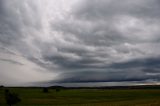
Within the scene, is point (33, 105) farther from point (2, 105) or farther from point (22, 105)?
point (2, 105)

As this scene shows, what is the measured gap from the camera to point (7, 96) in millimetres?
65250

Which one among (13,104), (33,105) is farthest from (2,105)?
(33,105)

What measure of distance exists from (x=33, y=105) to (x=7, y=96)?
23.7 feet

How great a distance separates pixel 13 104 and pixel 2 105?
3511mm

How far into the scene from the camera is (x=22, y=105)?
68.7 metres

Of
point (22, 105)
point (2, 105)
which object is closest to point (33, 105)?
point (22, 105)

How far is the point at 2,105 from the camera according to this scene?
6844cm

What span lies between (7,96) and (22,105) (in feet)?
18.1

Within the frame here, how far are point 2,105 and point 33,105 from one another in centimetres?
852

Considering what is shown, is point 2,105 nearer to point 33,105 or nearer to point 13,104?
point 13,104

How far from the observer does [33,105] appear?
222ft

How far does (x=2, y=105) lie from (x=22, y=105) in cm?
532
